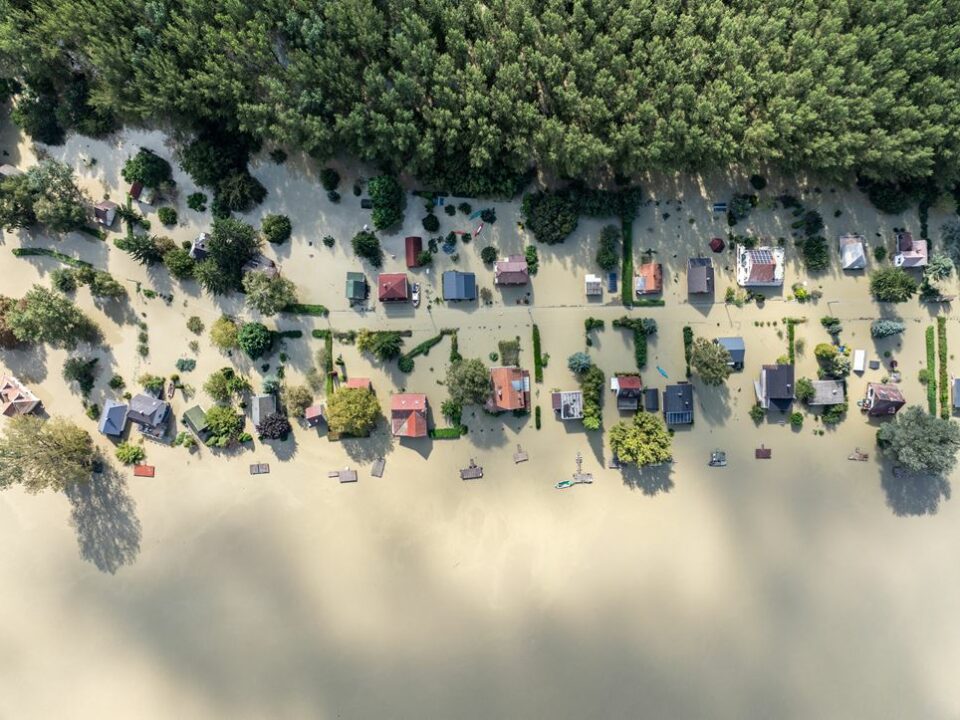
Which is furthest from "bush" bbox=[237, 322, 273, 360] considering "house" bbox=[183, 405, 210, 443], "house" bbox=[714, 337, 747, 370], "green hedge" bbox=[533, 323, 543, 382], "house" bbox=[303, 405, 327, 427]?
"house" bbox=[714, 337, 747, 370]

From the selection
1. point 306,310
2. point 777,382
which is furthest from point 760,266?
point 306,310

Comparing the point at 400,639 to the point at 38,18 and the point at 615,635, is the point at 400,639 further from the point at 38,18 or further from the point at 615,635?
the point at 38,18

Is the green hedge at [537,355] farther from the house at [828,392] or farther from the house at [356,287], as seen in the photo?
the house at [828,392]

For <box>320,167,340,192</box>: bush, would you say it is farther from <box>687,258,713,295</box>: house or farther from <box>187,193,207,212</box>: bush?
<box>687,258,713,295</box>: house

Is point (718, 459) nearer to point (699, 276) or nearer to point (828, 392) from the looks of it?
point (828, 392)

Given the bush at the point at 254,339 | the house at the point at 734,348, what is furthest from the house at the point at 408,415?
the house at the point at 734,348

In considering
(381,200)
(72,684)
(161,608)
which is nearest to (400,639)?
(161,608)
